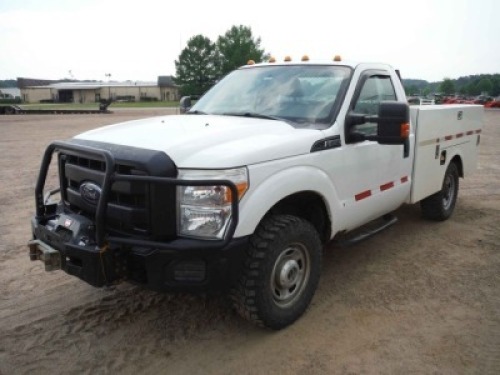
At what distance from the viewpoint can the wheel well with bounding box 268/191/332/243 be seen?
361cm

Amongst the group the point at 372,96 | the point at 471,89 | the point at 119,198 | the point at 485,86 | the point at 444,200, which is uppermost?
the point at 372,96

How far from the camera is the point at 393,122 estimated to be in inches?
137

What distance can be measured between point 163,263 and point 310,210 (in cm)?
145

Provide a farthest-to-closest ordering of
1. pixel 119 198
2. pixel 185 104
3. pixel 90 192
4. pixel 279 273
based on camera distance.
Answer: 1. pixel 185 104
2. pixel 279 273
3. pixel 90 192
4. pixel 119 198

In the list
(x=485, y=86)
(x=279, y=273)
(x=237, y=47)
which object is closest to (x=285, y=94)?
(x=279, y=273)

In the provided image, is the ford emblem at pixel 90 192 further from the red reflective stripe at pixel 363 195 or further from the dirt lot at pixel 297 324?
the red reflective stripe at pixel 363 195

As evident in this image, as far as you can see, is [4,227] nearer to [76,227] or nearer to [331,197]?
[76,227]

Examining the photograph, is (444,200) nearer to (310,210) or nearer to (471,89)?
(310,210)

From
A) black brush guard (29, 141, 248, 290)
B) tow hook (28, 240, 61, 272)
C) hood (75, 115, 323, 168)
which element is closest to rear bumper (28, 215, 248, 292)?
black brush guard (29, 141, 248, 290)

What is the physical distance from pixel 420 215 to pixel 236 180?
4388mm

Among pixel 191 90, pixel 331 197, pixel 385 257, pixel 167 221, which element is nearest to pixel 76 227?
pixel 167 221

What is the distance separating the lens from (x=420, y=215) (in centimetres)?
655

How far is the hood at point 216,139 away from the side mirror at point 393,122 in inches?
18.5

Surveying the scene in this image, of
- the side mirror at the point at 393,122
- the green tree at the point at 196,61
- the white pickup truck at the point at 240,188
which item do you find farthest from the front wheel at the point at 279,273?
the green tree at the point at 196,61
